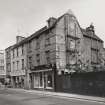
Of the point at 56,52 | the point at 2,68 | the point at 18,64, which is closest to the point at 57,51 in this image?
the point at 56,52

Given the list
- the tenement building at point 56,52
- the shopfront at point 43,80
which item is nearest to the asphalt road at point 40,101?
the tenement building at point 56,52

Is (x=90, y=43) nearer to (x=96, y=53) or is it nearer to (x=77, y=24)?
(x=96, y=53)

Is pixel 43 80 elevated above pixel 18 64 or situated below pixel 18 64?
below

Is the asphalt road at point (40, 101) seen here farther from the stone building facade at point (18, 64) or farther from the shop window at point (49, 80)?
the stone building facade at point (18, 64)

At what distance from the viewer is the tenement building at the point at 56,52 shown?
2842 centimetres

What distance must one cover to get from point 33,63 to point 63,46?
268 inches

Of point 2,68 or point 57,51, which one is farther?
point 2,68

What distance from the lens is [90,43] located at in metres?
35.4

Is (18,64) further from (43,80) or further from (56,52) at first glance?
(56,52)

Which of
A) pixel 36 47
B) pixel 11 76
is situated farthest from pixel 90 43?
pixel 11 76

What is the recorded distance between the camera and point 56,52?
28.4m

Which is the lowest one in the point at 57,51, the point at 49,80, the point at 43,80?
the point at 43,80

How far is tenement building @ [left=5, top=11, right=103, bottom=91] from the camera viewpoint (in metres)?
28.4

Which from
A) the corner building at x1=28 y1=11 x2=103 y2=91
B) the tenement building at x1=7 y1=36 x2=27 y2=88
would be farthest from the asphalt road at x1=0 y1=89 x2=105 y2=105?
the tenement building at x1=7 y1=36 x2=27 y2=88
